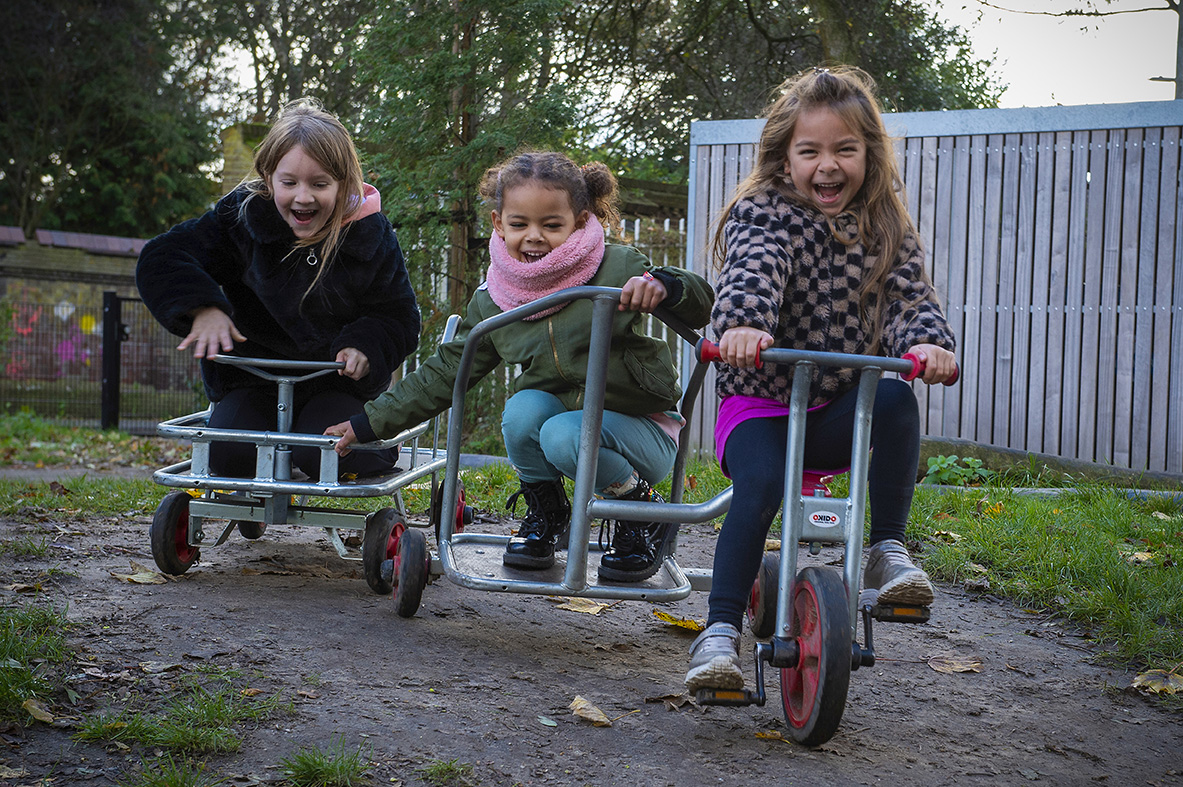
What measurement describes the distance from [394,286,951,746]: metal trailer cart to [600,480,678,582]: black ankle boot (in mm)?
47

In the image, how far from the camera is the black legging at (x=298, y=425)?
3.61m

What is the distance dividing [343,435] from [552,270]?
0.90 metres

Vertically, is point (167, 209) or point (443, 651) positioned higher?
point (167, 209)

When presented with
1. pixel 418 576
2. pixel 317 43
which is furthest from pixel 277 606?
pixel 317 43

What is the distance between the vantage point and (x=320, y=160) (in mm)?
3650

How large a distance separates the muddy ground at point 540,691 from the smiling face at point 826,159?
1306 mm

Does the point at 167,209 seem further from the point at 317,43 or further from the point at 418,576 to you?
the point at 418,576

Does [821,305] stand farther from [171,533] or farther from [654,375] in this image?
[171,533]

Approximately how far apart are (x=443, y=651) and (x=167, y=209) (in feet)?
79.0

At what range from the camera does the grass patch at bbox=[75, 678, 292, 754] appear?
211 cm

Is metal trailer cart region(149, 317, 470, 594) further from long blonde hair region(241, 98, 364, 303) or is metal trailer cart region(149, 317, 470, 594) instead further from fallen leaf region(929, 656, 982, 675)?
fallen leaf region(929, 656, 982, 675)

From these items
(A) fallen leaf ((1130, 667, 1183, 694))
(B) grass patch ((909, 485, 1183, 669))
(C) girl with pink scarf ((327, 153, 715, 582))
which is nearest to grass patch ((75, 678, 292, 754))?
(C) girl with pink scarf ((327, 153, 715, 582))

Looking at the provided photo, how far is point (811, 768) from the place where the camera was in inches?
84.8

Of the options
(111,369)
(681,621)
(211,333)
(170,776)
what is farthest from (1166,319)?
(111,369)
